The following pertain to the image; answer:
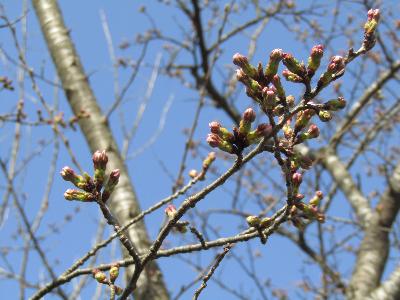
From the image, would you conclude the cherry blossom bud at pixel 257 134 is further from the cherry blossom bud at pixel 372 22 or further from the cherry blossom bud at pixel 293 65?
the cherry blossom bud at pixel 372 22

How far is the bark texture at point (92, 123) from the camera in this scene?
9.13 ft

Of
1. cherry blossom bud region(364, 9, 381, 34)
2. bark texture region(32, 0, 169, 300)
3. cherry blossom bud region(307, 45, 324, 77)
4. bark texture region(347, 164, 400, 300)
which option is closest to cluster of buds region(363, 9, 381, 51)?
cherry blossom bud region(364, 9, 381, 34)

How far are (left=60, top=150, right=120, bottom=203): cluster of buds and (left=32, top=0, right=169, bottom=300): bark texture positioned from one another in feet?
5.05

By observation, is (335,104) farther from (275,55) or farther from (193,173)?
(193,173)

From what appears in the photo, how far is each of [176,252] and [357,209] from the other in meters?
4.15

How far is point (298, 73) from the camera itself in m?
1.15

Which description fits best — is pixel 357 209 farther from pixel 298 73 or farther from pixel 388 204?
pixel 298 73

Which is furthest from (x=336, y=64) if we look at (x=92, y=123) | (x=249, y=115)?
(x=92, y=123)

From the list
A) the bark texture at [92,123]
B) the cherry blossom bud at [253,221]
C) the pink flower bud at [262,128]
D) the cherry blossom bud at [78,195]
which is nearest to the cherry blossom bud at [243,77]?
the pink flower bud at [262,128]

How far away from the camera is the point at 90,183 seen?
1212 millimetres

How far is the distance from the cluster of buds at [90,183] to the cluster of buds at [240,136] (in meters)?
0.27

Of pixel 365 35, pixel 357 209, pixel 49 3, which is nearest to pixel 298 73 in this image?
pixel 365 35

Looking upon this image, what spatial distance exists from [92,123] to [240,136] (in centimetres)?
241

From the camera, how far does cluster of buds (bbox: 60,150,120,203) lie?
1203 millimetres
